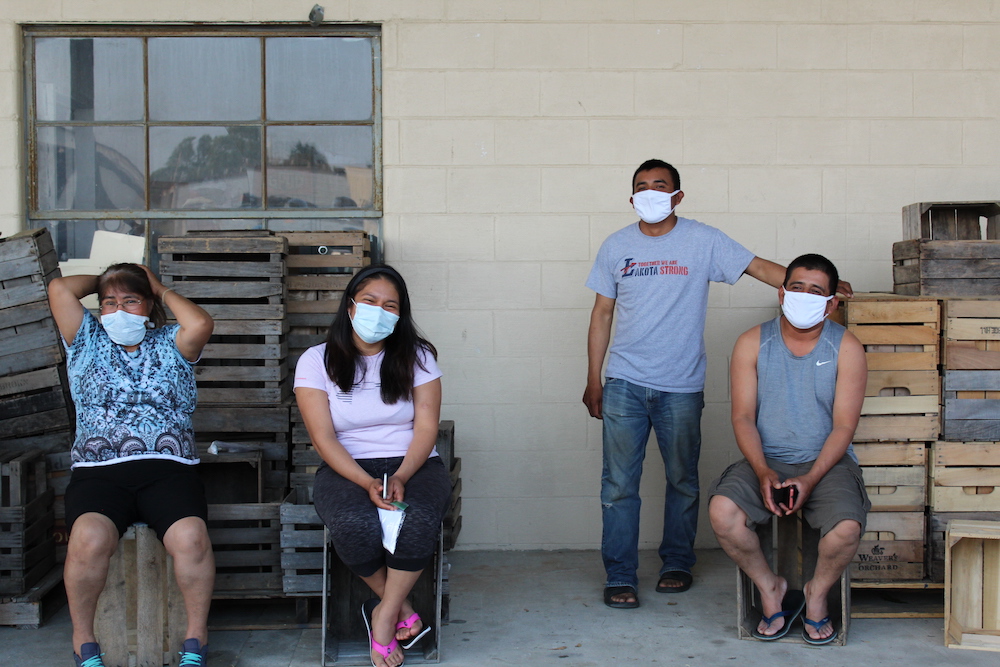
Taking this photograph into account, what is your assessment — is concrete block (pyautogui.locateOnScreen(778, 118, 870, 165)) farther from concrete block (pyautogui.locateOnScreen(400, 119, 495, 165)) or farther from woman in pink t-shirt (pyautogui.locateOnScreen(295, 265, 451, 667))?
woman in pink t-shirt (pyautogui.locateOnScreen(295, 265, 451, 667))

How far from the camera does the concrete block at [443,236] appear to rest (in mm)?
4379

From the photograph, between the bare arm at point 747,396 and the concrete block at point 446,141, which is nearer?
the bare arm at point 747,396

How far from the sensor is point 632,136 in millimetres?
4375

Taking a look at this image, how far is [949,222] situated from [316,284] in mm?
2736

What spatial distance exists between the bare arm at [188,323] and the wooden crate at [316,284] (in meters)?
0.76

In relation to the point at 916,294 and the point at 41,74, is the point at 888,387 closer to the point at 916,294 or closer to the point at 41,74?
the point at 916,294

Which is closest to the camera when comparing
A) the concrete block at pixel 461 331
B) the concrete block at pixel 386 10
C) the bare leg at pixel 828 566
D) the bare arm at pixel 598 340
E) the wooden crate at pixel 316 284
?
the bare leg at pixel 828 566

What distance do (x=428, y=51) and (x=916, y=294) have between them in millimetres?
2404

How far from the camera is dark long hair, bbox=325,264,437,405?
124 inches

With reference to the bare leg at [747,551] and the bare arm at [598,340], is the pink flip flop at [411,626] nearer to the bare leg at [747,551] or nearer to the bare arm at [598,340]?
the bare leg at [747,551]

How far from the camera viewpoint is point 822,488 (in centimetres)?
325

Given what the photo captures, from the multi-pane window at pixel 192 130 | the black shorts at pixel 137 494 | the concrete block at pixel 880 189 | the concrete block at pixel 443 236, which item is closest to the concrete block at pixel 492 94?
the multi-pane window at pixel 192 130

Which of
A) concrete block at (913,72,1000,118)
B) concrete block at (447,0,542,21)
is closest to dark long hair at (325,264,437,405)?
concrete block at (447,0,542,21)

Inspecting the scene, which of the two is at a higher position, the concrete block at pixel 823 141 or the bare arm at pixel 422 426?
the concrete block at pixel 823 141
